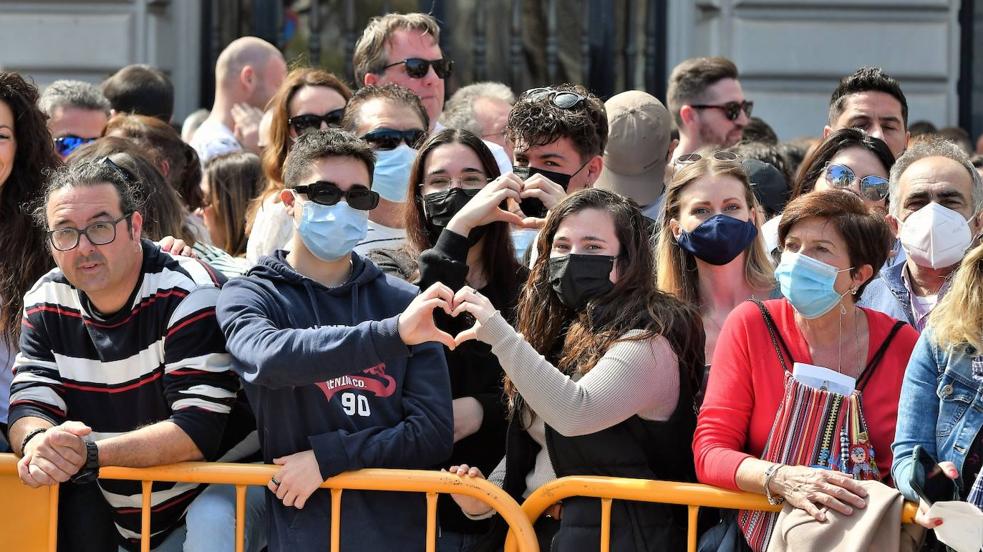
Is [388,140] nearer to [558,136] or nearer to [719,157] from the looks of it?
[558,136]

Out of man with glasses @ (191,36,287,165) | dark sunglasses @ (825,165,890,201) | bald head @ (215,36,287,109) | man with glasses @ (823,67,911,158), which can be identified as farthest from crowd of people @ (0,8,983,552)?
bald head @ (215,36,287,109)

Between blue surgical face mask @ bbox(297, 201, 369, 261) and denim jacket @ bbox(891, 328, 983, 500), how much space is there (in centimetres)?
171

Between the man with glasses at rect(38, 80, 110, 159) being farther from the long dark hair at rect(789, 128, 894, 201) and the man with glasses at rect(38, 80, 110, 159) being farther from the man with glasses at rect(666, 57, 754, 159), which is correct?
the long dark hair at rect(789, 128, 894, 201)

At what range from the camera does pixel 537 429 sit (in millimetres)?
4547

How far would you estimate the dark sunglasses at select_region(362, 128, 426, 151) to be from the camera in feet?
18.7

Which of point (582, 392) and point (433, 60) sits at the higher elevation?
point (433, 60)

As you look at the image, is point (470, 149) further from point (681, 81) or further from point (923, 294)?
point (681, 81)

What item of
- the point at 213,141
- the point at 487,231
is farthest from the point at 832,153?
the point at 213,141

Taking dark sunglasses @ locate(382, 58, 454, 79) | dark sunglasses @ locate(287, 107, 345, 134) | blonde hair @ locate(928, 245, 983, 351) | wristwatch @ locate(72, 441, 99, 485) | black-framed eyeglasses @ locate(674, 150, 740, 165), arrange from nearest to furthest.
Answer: blonde hair @ locate(928, 245, 983, 351) < wristwatch @ locate(72, 441, 99, 485) < black-framed eyeglasses @ locate(674, 150, 740, 165) < dark sunglasses @ locate(287, 107, 345, 134) < dark sunglasses @ locate(382, 58, 454, 79)

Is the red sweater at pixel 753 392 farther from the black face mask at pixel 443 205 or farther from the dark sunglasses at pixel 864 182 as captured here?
the dark sunglasses at pixel 864 182

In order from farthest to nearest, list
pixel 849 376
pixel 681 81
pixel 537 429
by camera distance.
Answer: pixel 681 81
pixel 537 429
pixel 849 376

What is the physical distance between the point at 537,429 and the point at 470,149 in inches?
44.4

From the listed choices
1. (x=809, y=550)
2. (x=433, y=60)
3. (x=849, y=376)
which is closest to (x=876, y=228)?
(x=849, y=376)

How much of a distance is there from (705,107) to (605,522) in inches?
132
